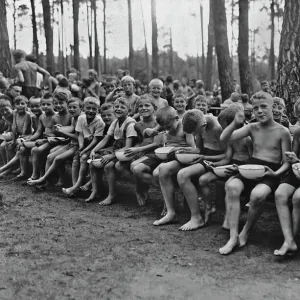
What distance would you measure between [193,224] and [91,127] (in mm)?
2336

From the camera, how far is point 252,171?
3.94 m

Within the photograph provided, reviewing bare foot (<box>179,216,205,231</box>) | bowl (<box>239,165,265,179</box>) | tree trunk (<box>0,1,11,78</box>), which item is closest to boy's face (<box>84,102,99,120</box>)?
bare foot (<box>179,216,205,231</box>)

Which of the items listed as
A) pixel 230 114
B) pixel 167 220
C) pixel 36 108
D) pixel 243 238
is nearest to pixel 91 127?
pixel 36 108

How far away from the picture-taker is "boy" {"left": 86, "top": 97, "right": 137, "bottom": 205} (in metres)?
5.66

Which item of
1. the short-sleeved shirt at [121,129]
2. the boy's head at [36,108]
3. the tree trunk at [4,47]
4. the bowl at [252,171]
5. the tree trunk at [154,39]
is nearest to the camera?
the bowl at [252,171]

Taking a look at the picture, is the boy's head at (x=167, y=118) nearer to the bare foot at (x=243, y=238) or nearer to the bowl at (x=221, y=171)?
the bowl at (x=221, y=171)

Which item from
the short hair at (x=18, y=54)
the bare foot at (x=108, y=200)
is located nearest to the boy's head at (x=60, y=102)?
the bare foot at (x=108, y=200)

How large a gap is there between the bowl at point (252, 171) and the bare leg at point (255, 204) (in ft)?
0.31

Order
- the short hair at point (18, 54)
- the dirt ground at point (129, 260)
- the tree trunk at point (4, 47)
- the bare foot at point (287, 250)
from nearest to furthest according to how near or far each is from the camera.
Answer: the dirt ground at point (129, 260) → the bare foot at point (287, 250) → the short hair at point (18, 54) → the tree trunk at point (4, 47)

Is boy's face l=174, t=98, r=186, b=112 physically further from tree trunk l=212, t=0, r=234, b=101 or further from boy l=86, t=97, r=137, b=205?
tree trunk l=212, t=0, r=234, b=101

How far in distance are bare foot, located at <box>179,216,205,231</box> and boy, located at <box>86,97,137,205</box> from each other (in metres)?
1.45

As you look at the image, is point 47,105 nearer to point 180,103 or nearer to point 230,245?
point 180,103

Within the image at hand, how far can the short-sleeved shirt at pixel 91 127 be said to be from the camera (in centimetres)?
616

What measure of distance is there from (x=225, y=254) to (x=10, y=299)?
5.68 feet
